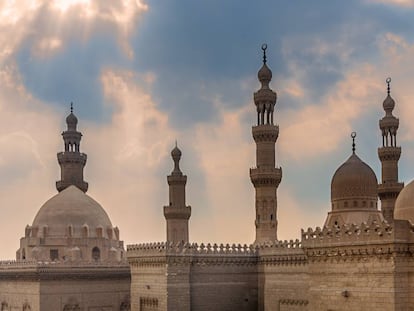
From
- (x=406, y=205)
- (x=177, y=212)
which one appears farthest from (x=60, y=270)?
(x=406, y=205)

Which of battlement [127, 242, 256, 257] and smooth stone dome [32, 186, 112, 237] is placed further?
smooth stone dome [32, 186, 112, 237]

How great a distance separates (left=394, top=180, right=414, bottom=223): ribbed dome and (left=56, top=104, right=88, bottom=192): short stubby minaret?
2896 cm

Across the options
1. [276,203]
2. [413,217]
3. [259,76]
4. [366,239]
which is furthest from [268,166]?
[366,239]

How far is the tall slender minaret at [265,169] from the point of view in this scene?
3806 centimetres

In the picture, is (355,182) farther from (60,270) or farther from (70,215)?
(70,215)

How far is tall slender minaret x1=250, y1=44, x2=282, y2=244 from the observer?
1499 inches

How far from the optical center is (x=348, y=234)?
2016 centimetres

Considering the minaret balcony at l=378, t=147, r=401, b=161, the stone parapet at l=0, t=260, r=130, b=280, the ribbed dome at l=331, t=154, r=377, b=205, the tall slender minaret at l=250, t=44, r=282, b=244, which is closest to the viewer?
the ribbed dome at l=331, t=154, r=377, b=205

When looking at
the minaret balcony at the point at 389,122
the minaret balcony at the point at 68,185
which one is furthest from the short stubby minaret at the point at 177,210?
the minaret balcony at the point at 389,122

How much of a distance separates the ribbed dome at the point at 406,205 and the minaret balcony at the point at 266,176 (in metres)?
14.8

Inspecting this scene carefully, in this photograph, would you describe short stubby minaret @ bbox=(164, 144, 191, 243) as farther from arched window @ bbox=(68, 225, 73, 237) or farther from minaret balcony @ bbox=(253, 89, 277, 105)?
minaret balcony @ bbox=(253, 89, 277, 105)

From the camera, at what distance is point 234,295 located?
105ft

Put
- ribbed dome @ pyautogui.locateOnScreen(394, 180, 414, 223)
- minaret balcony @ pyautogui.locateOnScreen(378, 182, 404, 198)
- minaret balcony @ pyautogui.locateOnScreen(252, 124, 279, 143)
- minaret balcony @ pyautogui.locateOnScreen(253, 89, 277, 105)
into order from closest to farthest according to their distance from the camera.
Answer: ribbed dome @ pyautogui.locateOnScreen(394, 180, 414, 223)
minaret balcony @ pyautogui.locateOnScreen(252, 124, 279, 143)
minaret balcony @ pyautogui.locateOnScreen(253, 89, 277, 105)
minaret balcony @ pyautogui.locateOnScreen(378, 182, 404, 198)

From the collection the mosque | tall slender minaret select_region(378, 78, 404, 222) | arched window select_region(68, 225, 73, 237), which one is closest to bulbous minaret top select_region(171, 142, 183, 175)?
the mosque
